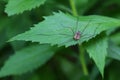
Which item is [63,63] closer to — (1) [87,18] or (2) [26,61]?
(2) [26,61]

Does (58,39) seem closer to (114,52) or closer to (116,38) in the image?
(114,52)

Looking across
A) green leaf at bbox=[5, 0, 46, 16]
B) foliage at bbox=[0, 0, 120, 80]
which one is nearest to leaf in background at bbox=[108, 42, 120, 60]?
foliage at bbox=[0, 0, 120, 80]

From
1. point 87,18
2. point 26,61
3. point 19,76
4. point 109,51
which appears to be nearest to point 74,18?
point 87,18

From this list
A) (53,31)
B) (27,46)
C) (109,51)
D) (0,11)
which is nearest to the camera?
(53,31)

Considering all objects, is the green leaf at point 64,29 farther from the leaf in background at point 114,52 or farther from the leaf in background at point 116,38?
the leaf in background at point 116,38

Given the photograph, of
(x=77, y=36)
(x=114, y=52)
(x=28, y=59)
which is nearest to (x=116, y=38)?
(x=114, y=52)

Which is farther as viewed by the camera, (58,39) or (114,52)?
(114,52)

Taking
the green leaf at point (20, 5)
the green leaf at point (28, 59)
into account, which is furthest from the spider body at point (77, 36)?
the green leaf at point (28, 59)
